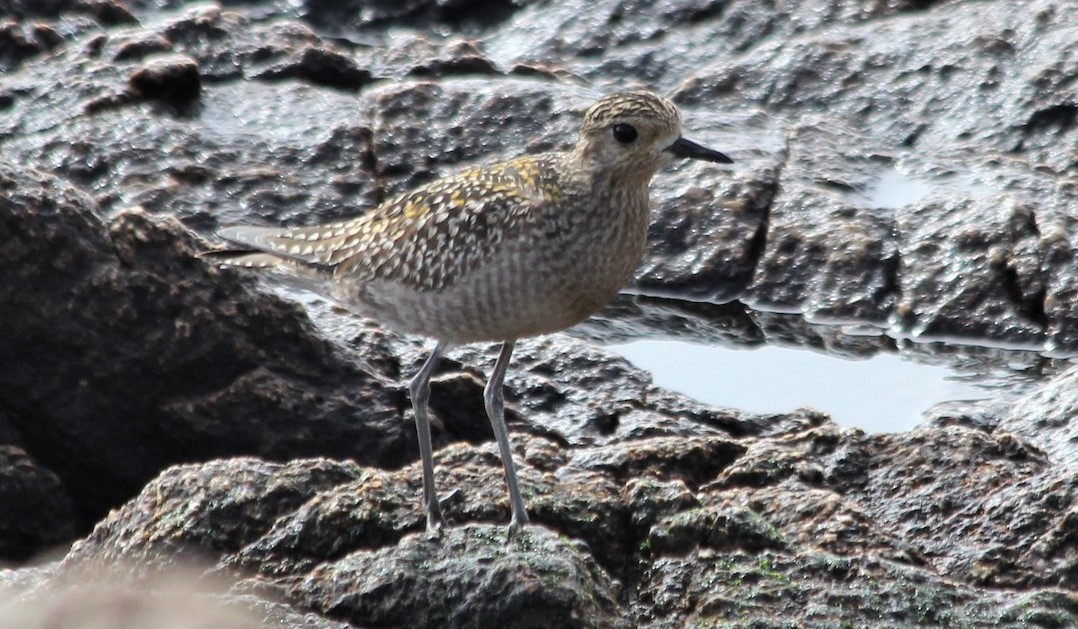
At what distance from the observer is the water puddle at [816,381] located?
31.2ft

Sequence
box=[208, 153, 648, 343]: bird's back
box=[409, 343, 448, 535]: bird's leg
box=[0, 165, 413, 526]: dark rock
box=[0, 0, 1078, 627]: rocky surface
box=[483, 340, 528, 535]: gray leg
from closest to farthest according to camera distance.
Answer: box=[0, 0, 1078, 627]: rocky surface
box=[409, 343, 448, 535]: bird's leg
box=[483, 340, 528, 535]: gray leg
box=[208, 153, 648, 343]: bird's back
box=[0, 165, 413, 526]: dark rock

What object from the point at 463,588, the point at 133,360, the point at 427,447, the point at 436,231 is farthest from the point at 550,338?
the point at 463,588

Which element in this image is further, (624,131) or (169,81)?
(169,81)

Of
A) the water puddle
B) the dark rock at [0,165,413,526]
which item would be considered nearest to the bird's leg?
the dark rock at [0,165,413,526]

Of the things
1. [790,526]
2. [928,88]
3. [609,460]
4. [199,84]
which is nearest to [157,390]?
[609,460]

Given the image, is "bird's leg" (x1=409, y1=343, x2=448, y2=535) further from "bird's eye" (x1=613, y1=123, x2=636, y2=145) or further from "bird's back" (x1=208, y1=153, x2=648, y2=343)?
"bird's eye" (x1=613, y1=123, x2=636, y2=145)

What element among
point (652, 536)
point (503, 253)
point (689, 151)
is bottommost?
point (652, 536)

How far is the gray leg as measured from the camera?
18.9 ft

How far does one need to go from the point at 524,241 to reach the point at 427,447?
2.92 feet

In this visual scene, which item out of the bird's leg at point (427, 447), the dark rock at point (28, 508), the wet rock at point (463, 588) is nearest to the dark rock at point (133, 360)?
the dark rock at point (28, 508)

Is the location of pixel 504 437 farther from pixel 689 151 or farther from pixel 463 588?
pixel 689 151

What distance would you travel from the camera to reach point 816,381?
32.6ft

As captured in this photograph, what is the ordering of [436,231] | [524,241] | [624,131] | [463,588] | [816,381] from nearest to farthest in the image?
[463,588]
[524,241]
[624,131]
[436,231]
[816,381]

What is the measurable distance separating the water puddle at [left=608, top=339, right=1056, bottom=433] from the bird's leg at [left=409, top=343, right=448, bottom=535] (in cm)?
302
